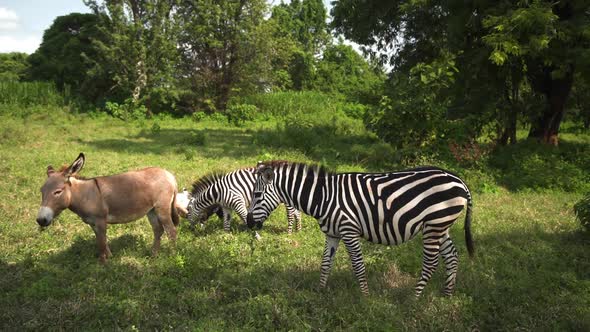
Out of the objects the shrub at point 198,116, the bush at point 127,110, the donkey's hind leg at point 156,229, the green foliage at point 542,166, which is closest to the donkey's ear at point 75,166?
the donkey's hind leg at point 156,229

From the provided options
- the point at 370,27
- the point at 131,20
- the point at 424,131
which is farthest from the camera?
the point at 131,20

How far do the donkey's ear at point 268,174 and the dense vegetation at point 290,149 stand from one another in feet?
4.61

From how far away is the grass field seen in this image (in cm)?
483

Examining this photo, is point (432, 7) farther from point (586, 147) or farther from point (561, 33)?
point (586, 147)

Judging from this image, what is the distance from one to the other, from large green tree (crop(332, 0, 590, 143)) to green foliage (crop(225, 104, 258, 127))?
800cm

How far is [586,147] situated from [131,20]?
2353 centimetres

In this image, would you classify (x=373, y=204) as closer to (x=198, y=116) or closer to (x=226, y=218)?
(x=226, y=218)

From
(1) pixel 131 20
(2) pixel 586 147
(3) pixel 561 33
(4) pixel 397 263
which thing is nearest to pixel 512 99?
(2) pixel 586 147

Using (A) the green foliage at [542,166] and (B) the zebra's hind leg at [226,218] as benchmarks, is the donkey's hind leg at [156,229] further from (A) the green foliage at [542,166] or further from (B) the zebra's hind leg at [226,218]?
(A) the green foliage at [542,166]

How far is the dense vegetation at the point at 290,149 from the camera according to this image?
5.13 m

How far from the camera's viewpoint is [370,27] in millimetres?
17594

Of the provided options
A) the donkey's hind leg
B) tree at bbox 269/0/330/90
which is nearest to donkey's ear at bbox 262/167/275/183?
the donkey's hind leg

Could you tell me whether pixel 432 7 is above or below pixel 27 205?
above

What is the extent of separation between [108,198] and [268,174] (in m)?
2.56
